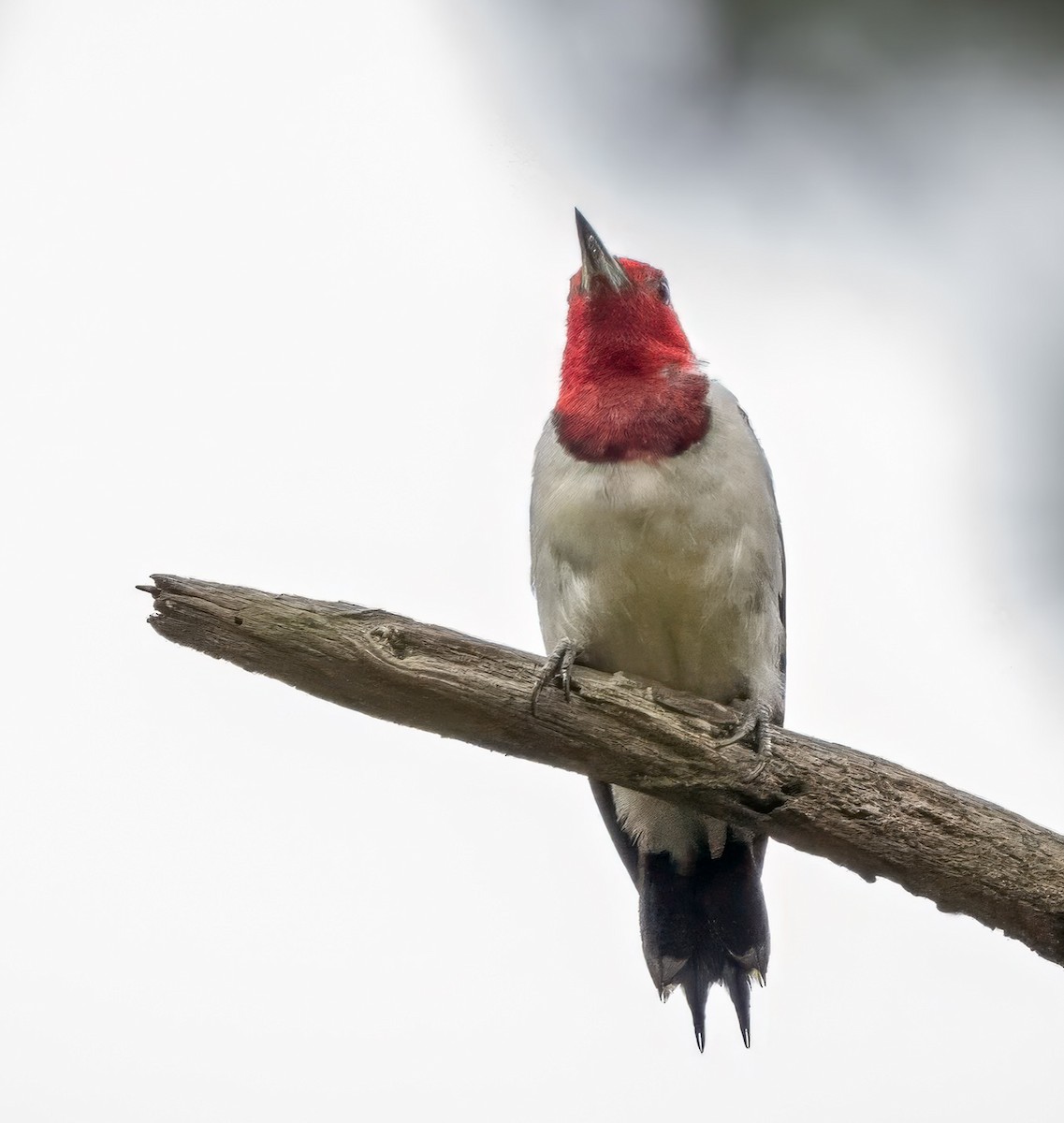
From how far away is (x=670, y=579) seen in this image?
4609mm

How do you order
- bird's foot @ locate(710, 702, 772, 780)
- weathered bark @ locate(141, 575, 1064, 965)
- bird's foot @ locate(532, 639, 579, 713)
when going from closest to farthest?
weathered bark @ locate(141, 575, 1064, 965), bird's foot @ locate(532, 639, 579, 713), bird's foot @ locate(710, 702, 772, 780)

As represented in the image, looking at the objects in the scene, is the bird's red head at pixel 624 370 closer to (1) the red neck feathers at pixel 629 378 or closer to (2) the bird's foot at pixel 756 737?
(1) the red neck feathers at pixel 629 378

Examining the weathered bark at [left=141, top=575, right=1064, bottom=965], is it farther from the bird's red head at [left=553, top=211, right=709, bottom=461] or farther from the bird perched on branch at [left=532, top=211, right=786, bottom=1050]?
the bird's red head at [left=553, top=211, right=709, bottom=461]

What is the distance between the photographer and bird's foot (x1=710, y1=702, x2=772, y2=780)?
3908 mm

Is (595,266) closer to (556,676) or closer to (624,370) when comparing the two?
(624,370)

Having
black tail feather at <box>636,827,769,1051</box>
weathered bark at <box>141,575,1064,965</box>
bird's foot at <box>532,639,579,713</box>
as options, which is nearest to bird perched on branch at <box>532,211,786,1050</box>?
black tail feather at <box>636,827,769,1051</box>

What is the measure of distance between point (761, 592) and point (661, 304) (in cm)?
152

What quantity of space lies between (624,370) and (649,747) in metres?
1.86

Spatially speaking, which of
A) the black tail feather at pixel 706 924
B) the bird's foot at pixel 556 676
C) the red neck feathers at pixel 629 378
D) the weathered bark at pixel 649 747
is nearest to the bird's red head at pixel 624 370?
the red neck feathers at pixel 629 378

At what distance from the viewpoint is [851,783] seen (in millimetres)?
3834

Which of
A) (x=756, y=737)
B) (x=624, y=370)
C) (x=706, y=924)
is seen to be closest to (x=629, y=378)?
(x=624, y=370)

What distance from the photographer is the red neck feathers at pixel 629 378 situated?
4727 mm

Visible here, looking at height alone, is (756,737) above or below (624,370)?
below

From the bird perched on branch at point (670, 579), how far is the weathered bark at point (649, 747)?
40 cm
